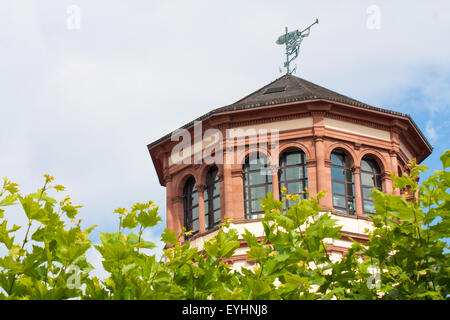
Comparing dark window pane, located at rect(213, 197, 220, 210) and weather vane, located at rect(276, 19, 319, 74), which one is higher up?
weather vane, located at rect(276, 19, 319, 74)

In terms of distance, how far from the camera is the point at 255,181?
31.5 m

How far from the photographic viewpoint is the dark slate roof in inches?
1231

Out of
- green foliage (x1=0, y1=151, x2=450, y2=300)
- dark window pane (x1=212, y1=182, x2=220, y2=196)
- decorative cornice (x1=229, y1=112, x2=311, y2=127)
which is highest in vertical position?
decorative cornice (x1=229, y1=112, x2=311, y2=127)

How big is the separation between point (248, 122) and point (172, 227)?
17.5ft

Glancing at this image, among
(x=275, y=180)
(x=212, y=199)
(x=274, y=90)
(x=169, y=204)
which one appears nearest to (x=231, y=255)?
(x=275, y=180)

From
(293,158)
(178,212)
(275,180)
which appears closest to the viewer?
(275,180)

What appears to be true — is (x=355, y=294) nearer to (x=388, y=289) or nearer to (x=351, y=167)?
(x=388, y=289)

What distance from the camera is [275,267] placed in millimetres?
8430

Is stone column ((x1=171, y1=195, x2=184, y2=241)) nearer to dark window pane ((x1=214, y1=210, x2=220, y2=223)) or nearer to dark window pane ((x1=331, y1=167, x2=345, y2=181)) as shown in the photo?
dark window pane ((x1=214, y1=210, x2=220, y2=223))

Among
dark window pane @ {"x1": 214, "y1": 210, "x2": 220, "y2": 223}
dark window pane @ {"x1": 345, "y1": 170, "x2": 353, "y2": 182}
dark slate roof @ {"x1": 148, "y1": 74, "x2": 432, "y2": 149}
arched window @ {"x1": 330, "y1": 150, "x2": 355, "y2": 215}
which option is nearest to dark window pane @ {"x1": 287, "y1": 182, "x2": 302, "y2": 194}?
arched window @ {"x1": 330, "y1": 150, "x2": 355, "y2": 215}

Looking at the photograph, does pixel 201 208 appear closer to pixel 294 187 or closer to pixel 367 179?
pixel 294 187

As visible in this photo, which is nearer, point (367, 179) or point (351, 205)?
point (351, 205)

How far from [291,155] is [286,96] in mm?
2884
